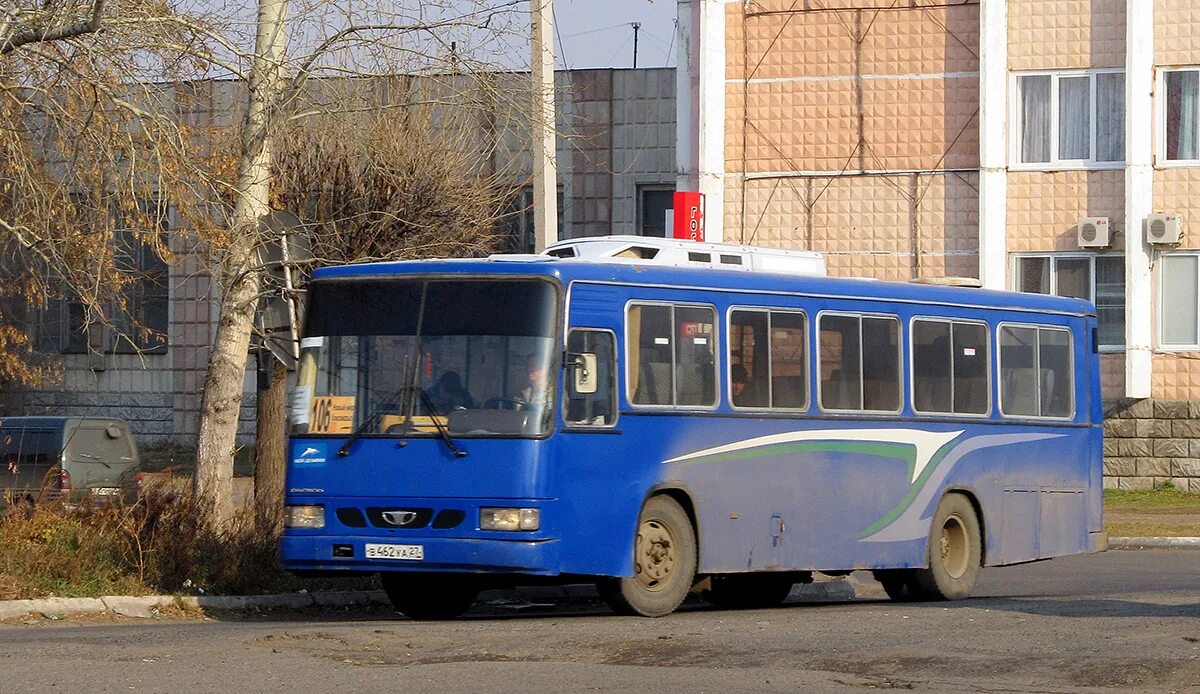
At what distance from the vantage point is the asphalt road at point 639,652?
9711 mm

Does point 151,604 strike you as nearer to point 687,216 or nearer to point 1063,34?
point 687,216

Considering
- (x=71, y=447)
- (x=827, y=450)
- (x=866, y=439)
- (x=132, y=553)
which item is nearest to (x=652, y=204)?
(x=71, y=447)

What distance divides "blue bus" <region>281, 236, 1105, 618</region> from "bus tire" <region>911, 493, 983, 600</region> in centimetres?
2

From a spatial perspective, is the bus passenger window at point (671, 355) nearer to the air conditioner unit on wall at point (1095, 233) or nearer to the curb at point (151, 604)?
the curb at point (151, 604)

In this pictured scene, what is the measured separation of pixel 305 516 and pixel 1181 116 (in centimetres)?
2084

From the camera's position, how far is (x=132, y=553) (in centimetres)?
1498

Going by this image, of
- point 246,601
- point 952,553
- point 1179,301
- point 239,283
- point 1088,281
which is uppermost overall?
point 1088,281

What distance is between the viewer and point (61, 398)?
137 feet

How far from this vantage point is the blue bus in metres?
13.3

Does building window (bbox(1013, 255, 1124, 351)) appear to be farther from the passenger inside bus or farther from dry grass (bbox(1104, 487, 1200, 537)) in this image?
the passenger inside bus

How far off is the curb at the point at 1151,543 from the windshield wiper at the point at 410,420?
13199mm

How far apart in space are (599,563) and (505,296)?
1934 mm

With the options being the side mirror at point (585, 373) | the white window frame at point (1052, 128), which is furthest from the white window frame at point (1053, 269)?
the side mirror at point (585, 373)

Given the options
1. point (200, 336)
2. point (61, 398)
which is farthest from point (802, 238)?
point (61, 398)
